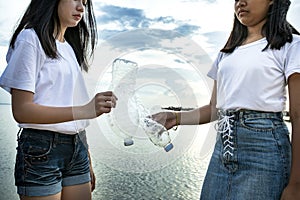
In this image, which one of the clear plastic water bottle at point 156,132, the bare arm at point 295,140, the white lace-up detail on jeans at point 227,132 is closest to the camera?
the bare arm at point 295,140

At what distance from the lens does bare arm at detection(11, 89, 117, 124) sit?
908mm

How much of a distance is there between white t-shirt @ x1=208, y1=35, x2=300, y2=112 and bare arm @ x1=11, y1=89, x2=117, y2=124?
0.32 m

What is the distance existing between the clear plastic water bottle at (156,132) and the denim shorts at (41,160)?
25 centimetres

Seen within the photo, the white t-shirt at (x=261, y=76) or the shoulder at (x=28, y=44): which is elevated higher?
the shoulder at (x=28, y=44)

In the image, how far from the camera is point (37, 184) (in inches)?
37.6

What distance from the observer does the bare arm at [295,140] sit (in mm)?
889

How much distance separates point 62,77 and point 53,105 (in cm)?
8

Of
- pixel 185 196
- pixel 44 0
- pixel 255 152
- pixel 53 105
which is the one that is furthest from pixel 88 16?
pixel 185 196

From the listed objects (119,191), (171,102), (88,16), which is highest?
(88,16)

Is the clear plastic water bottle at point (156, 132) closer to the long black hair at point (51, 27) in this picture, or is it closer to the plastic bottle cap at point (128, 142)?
the plastic bottle cap at point (128, 142)

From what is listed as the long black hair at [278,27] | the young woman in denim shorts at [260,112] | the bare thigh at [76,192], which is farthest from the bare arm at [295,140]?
the bare thigh at [76,192]

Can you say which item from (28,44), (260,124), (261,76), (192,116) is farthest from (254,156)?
(28,44)

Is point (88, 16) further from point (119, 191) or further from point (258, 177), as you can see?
point (119, 191)

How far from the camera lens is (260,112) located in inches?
37.4
